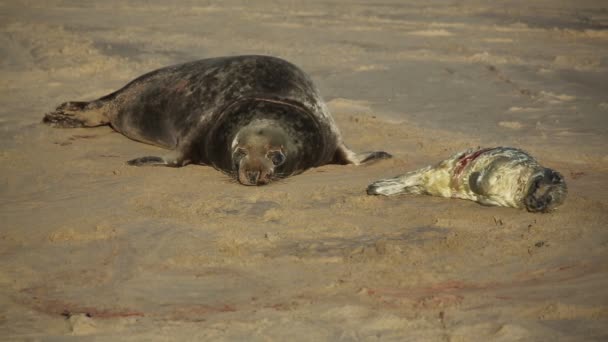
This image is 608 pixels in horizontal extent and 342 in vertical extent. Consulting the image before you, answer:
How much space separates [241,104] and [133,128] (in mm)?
1208

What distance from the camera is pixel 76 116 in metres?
6.80

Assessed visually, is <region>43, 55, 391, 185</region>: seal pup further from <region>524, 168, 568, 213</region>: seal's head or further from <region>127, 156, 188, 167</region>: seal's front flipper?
<region>524, 168, 568, 213</region>: seal's head

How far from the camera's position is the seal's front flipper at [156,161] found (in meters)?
5.57

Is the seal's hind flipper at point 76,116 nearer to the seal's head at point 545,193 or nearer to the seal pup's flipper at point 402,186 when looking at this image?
the seal pup's flipper at point 402,186

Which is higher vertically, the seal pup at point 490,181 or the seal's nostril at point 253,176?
the seal pup at point 490,181

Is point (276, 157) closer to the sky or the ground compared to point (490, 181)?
closer to the ground

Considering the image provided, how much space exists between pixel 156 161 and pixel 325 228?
5.81 feet

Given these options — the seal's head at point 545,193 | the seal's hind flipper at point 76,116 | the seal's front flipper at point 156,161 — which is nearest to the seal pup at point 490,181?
the seal's head at point 545,193

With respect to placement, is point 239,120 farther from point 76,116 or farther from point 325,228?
point 76,116

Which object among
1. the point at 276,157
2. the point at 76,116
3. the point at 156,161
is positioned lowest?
the point at 76,116

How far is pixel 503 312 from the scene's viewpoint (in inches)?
126

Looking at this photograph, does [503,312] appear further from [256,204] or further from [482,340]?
[256,204]

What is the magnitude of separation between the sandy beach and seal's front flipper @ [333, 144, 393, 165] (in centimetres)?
9

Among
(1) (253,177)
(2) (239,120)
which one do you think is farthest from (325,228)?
(2) (239,120)
